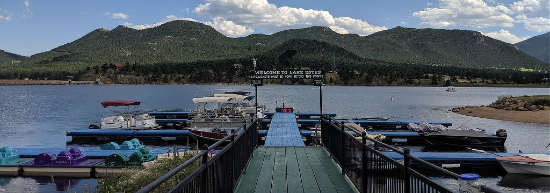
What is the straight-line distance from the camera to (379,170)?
745 centimetres

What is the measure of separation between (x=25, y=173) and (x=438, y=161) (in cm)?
2268

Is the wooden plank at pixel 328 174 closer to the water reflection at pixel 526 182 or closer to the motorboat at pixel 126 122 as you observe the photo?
the water reflection at pixel 526 182

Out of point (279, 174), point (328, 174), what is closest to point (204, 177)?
point (279, 174)

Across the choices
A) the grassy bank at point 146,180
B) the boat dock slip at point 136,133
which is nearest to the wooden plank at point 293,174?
the grassy bank at point 146,180

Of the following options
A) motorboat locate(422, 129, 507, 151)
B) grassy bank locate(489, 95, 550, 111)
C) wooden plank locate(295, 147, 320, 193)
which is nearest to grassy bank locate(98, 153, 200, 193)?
wooden plank locate(295, 147, 320, 193)

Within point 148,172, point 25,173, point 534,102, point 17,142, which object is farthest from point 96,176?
point 534,102

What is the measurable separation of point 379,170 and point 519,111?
7316cm

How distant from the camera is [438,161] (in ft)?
79.8

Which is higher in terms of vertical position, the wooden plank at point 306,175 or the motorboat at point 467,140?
the wooden plank at point 306,175

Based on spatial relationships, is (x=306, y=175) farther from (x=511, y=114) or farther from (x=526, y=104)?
(x=526, y=104)

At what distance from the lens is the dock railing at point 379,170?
5027mm

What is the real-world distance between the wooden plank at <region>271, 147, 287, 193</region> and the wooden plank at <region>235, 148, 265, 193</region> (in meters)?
0.45

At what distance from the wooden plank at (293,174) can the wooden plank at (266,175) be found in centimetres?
44

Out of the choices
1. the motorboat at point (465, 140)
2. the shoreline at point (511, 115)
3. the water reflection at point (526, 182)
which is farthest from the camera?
the shoreline at point (511, 115)
